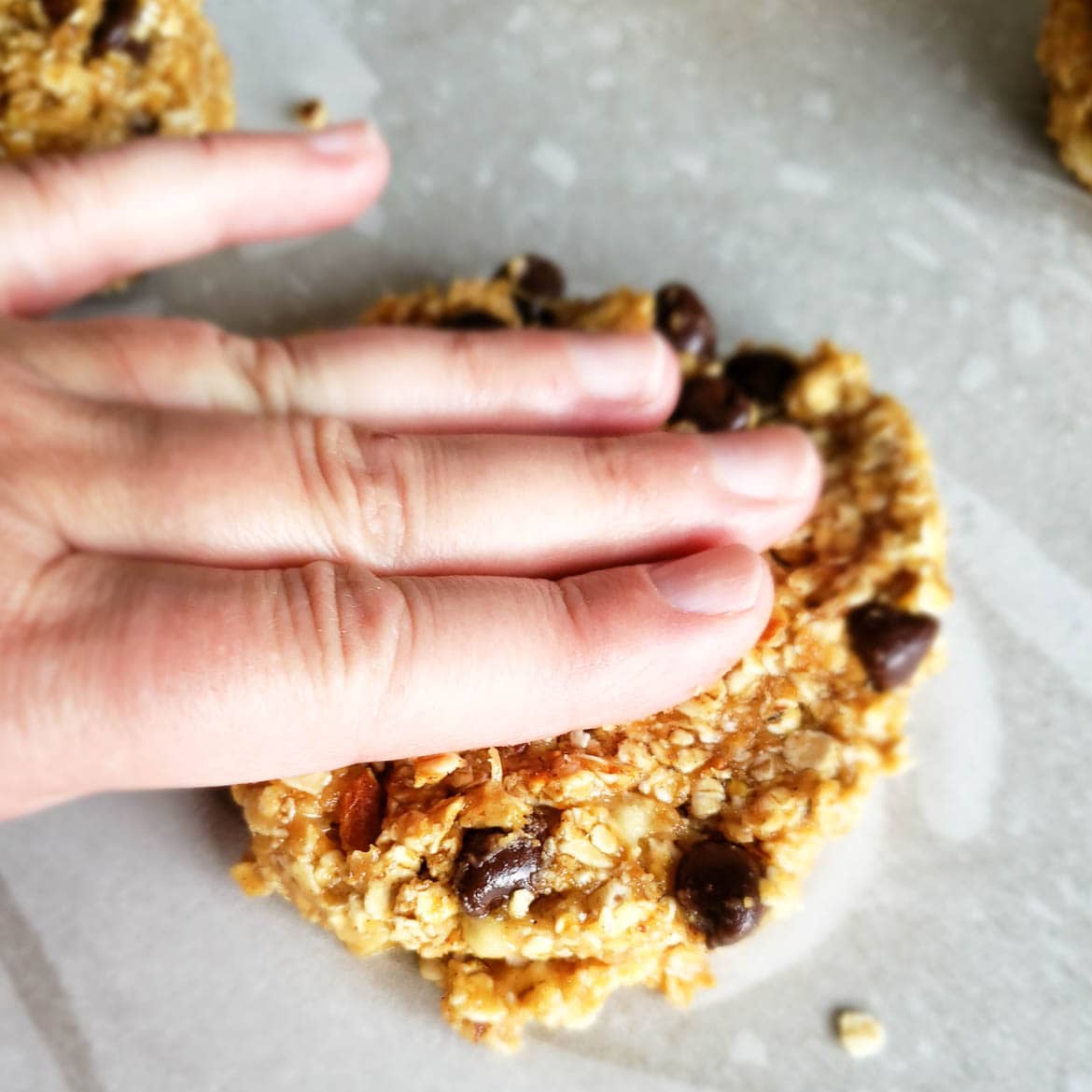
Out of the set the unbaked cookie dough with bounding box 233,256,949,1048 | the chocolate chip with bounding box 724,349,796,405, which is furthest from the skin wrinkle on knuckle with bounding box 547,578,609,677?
the chocolate chip with bounding box 724,349,796,405

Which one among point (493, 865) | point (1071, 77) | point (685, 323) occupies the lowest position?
point (493, 865)

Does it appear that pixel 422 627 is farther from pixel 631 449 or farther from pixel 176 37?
pixel 176 37

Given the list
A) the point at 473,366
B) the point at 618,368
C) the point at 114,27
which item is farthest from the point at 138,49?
the point at 618,368

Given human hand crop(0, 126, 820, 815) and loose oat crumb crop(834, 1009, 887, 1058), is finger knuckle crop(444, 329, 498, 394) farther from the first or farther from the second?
loose oat crumb crop(834, 1009, 887, 1058)

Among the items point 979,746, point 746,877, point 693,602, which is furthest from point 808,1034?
point 693,602

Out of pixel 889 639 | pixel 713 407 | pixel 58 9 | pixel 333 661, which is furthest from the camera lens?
pixel 58 9

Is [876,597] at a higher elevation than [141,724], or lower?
higher

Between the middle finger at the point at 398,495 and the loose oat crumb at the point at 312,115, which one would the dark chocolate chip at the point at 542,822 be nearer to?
the middle finger at the point at 398,495

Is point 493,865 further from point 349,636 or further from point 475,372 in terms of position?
point 475,372
